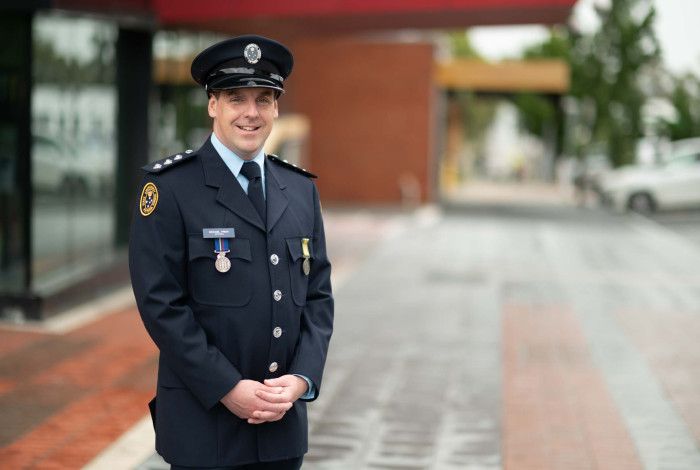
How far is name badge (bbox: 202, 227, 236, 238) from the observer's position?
8.87ft

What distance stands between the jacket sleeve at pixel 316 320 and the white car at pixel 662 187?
23805 millimetres

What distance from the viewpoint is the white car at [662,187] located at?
25.3 metres

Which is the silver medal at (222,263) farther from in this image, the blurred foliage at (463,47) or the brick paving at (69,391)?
the blurred foliage at (463,47)

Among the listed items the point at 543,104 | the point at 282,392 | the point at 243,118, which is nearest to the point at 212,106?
the point at 243,118

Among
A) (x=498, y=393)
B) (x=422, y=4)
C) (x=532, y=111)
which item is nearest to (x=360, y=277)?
(x=422, y=4)

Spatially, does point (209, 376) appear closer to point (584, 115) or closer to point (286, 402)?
point (286, 402)

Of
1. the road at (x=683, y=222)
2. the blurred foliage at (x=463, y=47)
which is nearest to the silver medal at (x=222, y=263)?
the road at (x=683, y=222)

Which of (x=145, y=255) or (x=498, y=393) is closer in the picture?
(x=145, y=255)

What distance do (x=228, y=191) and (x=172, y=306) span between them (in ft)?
1.15

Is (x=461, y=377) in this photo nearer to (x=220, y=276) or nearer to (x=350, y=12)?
(x=220, y=276)

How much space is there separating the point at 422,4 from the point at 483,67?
73.4 feet

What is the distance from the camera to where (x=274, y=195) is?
2.86 metres

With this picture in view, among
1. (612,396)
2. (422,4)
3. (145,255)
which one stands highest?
(422,4)

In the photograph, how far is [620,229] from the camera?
2134cm
